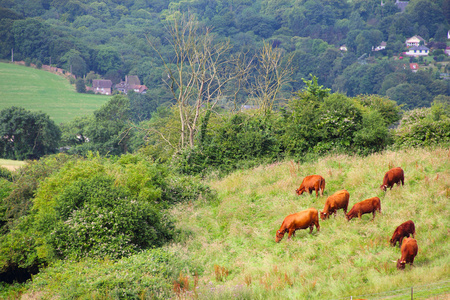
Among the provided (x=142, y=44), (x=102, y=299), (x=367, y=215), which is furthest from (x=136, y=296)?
(x=142, y=44)

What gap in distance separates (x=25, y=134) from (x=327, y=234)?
51.3 m

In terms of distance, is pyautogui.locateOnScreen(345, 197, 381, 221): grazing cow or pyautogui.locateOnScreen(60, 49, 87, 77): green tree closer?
pyautogui.locateOnScreen(345, 197, 381, 221): grazing cow

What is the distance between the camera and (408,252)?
23.2ft

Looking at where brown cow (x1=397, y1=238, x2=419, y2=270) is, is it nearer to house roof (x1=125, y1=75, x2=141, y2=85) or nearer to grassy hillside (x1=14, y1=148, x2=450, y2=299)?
grassy hillside (x1=14, y1=148, x2=450, y2=299)

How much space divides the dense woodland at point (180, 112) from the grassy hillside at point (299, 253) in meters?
0.97

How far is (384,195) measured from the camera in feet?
34.4

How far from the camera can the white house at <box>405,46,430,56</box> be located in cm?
11712

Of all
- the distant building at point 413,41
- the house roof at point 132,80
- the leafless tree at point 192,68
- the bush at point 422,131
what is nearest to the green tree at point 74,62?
the house roof at point 132,80

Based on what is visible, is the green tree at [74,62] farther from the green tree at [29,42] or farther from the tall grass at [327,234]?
the tall grass at [327,234]

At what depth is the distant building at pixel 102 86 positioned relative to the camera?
104 meters

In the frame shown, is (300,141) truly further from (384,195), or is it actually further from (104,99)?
(104,99)

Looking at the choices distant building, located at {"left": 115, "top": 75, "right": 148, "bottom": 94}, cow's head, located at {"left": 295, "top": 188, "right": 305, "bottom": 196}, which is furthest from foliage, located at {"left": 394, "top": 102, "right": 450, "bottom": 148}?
distant building, located at {"left": 115, "top": 75, "right": 148, "bottom": 94}

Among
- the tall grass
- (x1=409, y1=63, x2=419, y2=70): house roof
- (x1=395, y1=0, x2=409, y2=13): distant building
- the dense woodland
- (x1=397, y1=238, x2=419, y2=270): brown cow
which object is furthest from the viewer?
(x1=395, y1=0, x2=409, y2=13): distant building

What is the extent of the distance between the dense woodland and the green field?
7828 millimetres
